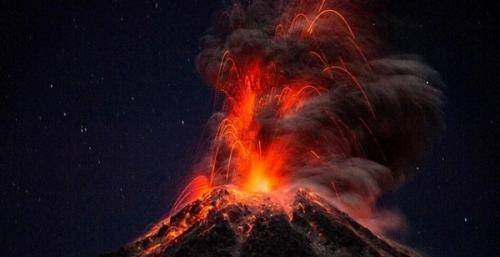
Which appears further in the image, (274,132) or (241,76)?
(241,76)

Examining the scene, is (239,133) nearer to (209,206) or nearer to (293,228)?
(209,206)

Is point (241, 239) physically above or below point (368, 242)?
above

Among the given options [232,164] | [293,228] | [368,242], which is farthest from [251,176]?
[368,242]

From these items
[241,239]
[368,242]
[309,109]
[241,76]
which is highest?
[241,76]

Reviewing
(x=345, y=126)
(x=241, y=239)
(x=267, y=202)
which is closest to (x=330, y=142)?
(x=345, y=126)

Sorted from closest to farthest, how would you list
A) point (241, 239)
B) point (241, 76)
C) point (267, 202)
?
point (241, 239), point (267, 202), point (241, 76)

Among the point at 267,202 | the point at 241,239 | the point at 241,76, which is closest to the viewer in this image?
the point at 241,239

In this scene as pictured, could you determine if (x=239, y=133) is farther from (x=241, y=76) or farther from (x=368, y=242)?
(x=368, y=242)
